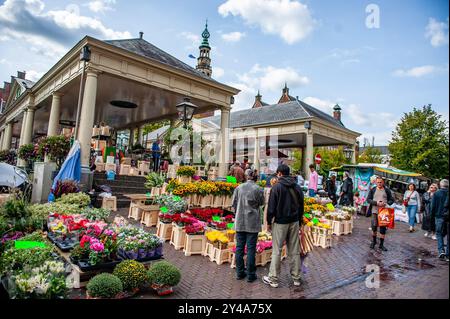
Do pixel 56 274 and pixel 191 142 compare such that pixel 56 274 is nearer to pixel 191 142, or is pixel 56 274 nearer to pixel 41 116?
pixel 191 142

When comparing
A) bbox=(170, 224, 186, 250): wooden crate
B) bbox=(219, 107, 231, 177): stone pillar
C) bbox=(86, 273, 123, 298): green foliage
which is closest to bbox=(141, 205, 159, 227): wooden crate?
bbox=(170, 224, 186, 250): wooden crate

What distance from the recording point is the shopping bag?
6312mm

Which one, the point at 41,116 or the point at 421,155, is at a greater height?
the point at 41,116

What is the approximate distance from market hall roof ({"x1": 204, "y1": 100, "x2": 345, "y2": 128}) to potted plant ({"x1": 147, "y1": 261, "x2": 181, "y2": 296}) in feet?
56.1

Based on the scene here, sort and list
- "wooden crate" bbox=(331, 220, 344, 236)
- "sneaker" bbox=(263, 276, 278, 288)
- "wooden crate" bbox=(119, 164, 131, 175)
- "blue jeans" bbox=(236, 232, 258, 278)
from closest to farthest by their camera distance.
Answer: "sneaker" bbox=(263, 276, 278, 288) → "blue jeans" bbox=(236, 232, 258, 278) → "wooden crate" bbox=(331, 220, 344, 236) → "wooden crate" bbox=(119, 164, 131, 175)

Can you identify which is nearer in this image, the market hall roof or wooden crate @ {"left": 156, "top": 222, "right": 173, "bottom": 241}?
wooden crate @ {"left": 156, "top": 222, "right": 173, "bottom": 241}

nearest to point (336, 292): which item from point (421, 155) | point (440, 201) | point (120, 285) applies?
point (120, 285)

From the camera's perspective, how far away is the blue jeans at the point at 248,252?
4.27m

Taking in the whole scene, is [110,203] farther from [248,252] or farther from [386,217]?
[386,217]

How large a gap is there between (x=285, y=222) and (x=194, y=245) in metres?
2.26

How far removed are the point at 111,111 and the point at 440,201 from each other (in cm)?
1939

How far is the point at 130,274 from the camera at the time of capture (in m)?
3.54

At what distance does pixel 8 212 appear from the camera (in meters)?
5.04

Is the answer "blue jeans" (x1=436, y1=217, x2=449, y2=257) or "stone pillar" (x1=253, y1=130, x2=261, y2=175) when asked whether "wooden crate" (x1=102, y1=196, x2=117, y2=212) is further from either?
"stone pillar" (x1=253, y1=130, x2=261, y2=175)
